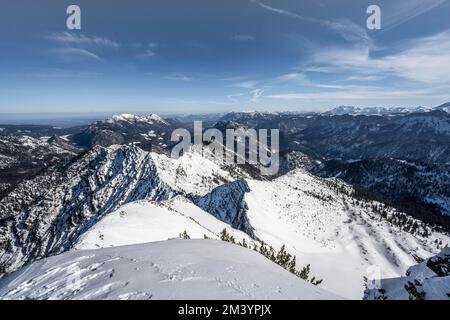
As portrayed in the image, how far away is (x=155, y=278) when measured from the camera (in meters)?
11.6

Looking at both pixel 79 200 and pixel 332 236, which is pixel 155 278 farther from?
pixel 79 200

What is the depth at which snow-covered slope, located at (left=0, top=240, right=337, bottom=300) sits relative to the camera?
1045 cm

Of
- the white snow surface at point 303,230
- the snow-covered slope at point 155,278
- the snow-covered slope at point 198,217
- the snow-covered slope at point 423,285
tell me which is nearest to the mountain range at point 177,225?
the snow-covered slope at point 155,278

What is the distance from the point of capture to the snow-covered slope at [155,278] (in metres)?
10.5

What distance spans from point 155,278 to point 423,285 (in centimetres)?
1500

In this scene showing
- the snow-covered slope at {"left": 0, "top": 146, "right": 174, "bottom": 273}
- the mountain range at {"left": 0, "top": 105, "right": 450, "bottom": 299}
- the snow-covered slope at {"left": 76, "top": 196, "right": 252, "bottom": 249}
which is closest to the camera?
the mountain range at {"left": 0, "top": 105, "right": 450, "bottom": 299}

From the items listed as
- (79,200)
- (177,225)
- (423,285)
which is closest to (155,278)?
(423,285)

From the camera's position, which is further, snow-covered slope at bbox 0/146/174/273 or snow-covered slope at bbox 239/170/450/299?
snow-covered slope at bbox 0/146/174/273

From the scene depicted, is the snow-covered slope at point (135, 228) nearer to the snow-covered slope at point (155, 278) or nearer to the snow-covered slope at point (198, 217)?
the snow-covered slope at point (198, 217)

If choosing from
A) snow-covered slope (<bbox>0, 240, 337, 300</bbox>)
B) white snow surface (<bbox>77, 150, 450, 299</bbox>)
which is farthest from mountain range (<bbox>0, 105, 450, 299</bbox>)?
white snow surface (<bbox>77, 150, 450, 299</bbox>)

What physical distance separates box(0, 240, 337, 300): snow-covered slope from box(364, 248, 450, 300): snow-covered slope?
683cm

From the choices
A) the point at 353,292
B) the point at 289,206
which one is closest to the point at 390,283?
the point at 353,292

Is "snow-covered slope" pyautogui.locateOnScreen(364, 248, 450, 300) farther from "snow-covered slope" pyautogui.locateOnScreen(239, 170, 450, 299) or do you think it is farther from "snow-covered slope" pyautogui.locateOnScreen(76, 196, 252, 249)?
"snow-covered slope" pyautogui.locateOnScreen(239, 170, 450, 299)
